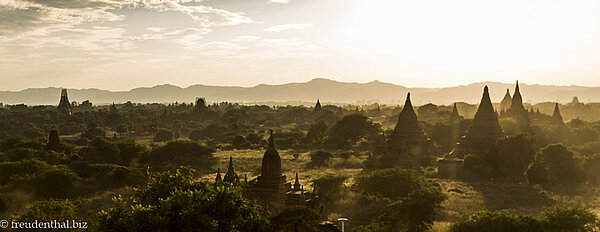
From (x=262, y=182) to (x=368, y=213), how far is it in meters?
6.56

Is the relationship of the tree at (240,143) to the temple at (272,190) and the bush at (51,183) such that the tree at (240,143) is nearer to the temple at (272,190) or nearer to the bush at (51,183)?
the bush at (51,183)

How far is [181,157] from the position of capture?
4991cm

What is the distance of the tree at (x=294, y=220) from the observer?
1738 cm

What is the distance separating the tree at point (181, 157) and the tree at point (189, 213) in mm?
31162

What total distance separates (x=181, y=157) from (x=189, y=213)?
36.7m

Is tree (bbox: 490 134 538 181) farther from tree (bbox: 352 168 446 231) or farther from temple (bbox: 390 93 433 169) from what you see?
tree (bbox: 352 168 446 231)

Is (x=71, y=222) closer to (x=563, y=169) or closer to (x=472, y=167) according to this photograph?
(x=472, y=167)

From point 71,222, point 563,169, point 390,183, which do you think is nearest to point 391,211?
point 390,183

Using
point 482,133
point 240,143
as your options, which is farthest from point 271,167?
point 240,143

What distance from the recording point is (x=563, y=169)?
38406 millimetres

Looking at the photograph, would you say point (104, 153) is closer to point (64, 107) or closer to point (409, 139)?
point (409, 139)

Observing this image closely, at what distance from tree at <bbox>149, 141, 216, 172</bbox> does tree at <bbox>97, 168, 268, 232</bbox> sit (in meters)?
31.2

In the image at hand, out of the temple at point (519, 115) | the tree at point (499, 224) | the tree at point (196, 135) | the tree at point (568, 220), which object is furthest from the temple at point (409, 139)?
the tree at point (196, 135)

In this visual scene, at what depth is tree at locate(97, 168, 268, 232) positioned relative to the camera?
47.0 feet
